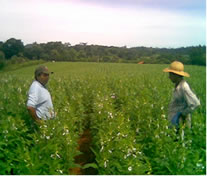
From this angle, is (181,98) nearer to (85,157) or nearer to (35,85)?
(35,85)

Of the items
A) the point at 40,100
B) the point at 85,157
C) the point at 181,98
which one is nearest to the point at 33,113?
the point at 40,100

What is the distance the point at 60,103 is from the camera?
6.09 m

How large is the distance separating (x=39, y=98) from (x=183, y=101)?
233cm

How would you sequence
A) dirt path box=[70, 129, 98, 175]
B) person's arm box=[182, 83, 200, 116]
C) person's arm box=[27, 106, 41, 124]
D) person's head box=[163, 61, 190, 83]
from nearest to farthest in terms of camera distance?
person's arm box=[182, 83, 200, 116] < person's head box=[163, 61, 190, 83] < person's arm box=[27, 106, 41, 124] < dirt path box=[70, 129, 98, 175]

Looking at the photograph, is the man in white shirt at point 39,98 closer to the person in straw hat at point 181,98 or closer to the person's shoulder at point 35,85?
the person's shoulder at point 35,85

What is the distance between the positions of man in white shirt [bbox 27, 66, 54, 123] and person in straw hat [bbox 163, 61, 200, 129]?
2.01m

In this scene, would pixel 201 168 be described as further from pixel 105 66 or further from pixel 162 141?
pixel 105 66

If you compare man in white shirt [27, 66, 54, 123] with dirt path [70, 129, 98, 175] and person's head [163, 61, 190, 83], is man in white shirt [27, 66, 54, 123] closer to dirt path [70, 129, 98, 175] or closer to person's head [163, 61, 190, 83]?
dirt path [70, 129, 98, 175]

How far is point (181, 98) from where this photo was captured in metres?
3.49

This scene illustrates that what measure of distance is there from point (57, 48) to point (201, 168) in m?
7.92

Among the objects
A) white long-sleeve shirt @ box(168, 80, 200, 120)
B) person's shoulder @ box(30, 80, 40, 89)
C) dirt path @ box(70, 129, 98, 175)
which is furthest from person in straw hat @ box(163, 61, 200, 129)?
person's shoulder @ box(30, 80, 40, 89)

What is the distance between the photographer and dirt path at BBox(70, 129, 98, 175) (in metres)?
4.51

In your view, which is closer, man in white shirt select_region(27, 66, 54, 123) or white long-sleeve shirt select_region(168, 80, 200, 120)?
white long-sleeve shirt select_region(168, 80, 200, 120)

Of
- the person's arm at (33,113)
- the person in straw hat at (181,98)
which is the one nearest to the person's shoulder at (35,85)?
the person's arm at (33,113)
